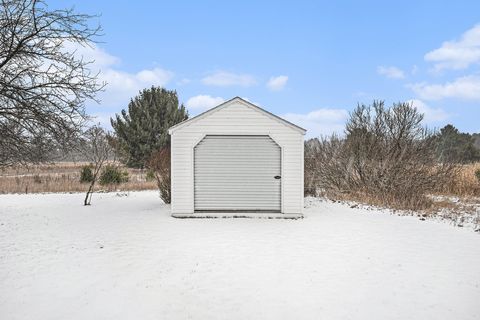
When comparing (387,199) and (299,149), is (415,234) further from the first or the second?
(387,199)

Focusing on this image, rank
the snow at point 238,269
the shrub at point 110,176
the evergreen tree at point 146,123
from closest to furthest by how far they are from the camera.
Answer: the snow at point 238,269, the shrub at point 110,176, the evergreen tree at point 146,123

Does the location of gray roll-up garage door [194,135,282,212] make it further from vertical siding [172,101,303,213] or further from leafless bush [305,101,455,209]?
leafless bush [305,101,455,209]

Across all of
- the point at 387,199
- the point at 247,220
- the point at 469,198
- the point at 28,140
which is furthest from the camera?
the point at 469,198

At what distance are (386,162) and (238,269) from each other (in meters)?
10.5

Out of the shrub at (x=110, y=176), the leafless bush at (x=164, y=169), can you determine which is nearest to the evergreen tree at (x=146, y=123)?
the shrub at (x=110, y=176)

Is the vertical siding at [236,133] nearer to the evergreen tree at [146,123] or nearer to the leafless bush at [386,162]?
the leafless bush at [386,162]

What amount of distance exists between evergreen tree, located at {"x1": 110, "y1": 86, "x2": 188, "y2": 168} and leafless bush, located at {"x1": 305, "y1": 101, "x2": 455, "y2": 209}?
16.0 m

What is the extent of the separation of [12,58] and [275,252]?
702cm

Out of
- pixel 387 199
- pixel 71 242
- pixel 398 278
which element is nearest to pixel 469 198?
pixel 387 199

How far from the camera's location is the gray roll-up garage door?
35.2ft

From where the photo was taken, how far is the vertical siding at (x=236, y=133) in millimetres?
10633

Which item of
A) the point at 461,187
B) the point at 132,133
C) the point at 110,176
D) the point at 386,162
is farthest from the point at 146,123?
the point at 461,187

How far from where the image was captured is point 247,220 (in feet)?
33.8

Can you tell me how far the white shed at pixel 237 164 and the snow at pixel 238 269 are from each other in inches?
25.6
